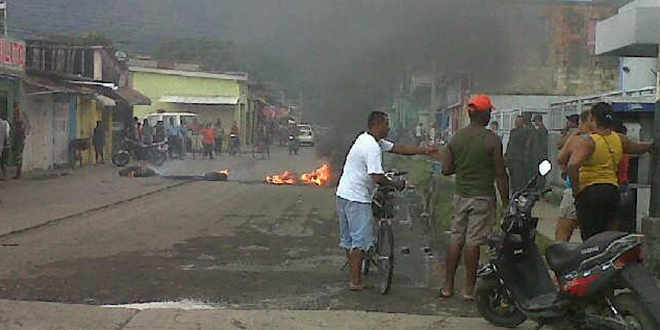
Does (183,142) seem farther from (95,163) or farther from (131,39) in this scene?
(131,39)

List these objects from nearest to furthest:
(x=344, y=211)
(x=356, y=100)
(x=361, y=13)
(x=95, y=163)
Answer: (x=344, y=211) → (x=361, y=13) → (x=356, y=100) → (x=95, y=163)

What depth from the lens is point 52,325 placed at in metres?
5.85

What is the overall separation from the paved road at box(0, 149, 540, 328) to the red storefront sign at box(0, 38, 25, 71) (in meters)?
5.89

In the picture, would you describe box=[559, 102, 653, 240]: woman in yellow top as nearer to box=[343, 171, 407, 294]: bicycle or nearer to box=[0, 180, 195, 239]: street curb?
box=[343, 171, 407, 294]: bicycle

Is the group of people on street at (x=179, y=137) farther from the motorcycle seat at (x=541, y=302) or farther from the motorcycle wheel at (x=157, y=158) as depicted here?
the motorcycle seat at (x=541, y=302)

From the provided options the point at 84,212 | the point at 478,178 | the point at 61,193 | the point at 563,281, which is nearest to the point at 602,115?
the point at 478,178

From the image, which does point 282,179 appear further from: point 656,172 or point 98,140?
point 656,172

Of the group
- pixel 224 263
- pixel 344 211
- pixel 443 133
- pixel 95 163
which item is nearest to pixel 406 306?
pixel 344 211

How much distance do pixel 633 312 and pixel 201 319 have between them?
284 centimetres

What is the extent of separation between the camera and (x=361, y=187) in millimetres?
7328

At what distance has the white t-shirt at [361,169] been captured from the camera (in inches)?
285

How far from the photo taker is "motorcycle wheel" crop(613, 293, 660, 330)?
15.9 ft

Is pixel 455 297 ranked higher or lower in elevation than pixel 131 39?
lower

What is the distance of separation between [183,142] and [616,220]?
27.8m
